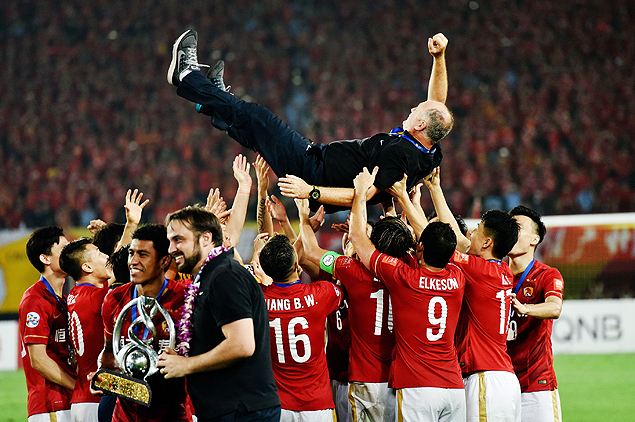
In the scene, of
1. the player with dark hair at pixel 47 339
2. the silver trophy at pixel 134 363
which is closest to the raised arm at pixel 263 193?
the player with dark hair at pixel 47 339

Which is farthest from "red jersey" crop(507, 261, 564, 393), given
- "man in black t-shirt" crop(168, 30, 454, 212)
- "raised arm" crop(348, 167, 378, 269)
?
"raised arm" crop(348, 167, 378, 269)

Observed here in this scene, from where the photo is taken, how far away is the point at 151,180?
17.9 metres

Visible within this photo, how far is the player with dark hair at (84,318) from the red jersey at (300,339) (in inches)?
50.6

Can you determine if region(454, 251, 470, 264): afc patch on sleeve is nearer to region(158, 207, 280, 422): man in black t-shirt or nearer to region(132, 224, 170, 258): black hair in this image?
region(158, 207, 280, 422): man in black t-shirt

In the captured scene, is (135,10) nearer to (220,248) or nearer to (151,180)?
(151,180)

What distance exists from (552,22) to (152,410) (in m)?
19.8

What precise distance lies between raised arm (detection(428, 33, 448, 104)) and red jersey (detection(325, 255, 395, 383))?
1726mm

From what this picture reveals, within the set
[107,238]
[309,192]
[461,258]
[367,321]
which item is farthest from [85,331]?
[461,258]

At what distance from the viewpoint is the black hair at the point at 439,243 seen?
4.64 meters

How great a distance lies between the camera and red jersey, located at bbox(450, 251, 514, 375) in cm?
504

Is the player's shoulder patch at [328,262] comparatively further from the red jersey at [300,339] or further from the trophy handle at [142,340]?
the trophy handle at [142,340]

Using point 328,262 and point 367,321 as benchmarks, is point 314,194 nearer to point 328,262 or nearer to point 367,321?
point 328,262

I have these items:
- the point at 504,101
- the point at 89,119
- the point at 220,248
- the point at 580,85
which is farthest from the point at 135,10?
the point at 220,248

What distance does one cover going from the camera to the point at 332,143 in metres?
5.71
